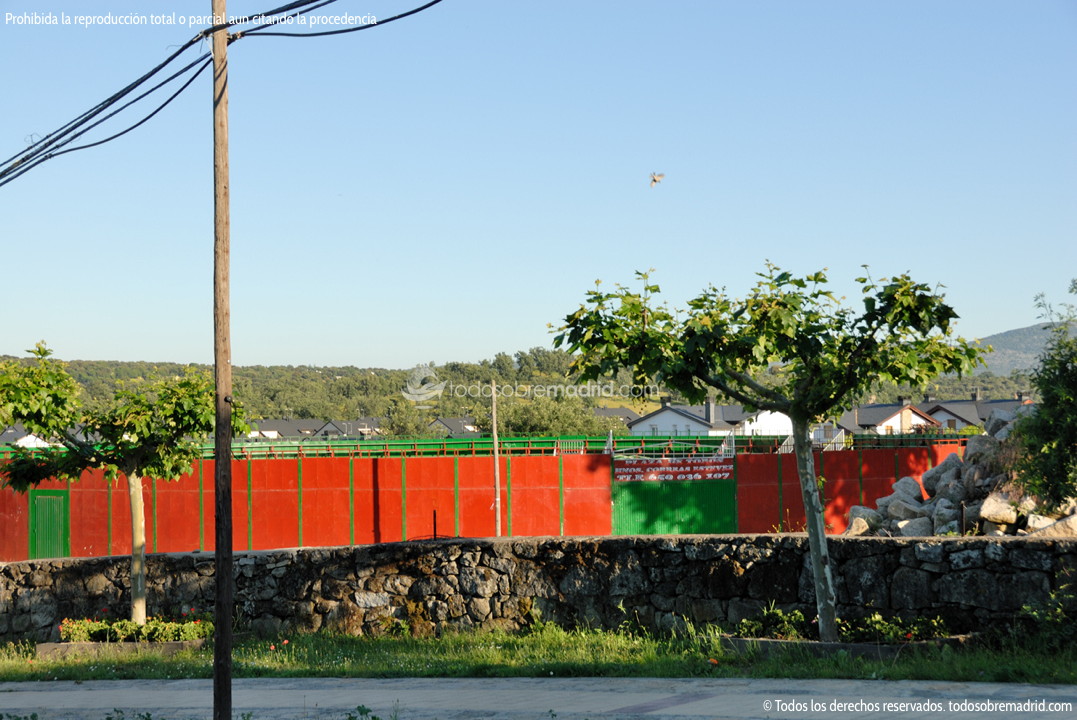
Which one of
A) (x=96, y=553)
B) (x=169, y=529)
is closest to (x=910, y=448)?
(x=169, y=529)

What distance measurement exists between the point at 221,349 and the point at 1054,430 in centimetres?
796

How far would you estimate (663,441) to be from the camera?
3475cm

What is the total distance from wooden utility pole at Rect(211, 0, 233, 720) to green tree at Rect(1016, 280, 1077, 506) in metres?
7.71

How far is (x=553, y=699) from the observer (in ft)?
30.3

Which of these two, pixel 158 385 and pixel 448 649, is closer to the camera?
pixel 448 649

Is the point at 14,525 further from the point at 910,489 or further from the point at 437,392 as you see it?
the point at 437,392

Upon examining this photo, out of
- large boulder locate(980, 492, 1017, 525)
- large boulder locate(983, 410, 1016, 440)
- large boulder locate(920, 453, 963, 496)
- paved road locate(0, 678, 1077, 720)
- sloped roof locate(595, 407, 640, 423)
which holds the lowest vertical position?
paved road locate(0, 678, 1077, 720)

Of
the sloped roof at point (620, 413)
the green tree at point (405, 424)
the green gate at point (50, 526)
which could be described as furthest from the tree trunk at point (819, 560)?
the sloped roof at point (620, 413)

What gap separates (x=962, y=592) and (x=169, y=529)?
945 inches

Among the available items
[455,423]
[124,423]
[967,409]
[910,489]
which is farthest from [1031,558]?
[455,423]

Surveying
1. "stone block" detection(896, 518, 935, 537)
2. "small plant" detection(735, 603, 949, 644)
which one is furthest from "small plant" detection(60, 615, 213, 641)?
"stone block" detection(896, 518, 935, 537)

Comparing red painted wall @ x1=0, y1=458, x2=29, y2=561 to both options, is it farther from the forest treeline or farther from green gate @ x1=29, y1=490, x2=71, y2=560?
the forest treeline

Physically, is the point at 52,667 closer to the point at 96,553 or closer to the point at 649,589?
the point at 649,589

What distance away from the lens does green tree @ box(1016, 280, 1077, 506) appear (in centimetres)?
987
